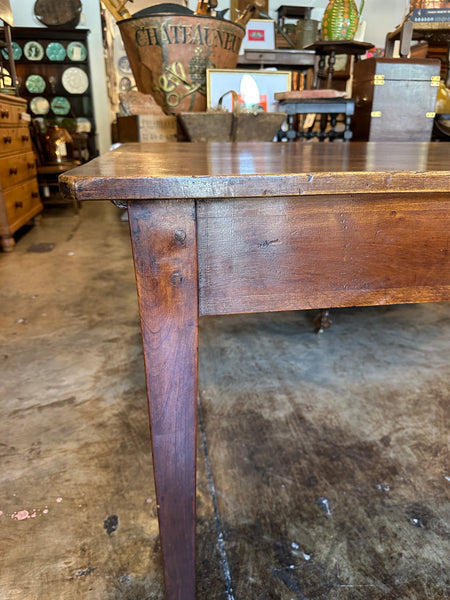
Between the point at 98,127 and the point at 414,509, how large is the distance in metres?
6.47

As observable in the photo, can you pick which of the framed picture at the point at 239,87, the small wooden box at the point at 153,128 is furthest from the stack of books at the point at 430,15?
the small wooden box at the point at 153,128

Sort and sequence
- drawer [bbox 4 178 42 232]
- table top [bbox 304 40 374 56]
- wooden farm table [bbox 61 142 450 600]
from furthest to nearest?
1. drawer [bbox 4 178 42 232]
2. table top [bbox 304 40 374 56]
3. wooden farm table [bbox 61 142 450 600]

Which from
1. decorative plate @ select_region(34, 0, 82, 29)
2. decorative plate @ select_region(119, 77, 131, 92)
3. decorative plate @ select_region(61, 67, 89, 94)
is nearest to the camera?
decorative plate @ select_region(34, 0, 82, 29)

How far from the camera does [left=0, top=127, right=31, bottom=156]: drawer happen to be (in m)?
2.83

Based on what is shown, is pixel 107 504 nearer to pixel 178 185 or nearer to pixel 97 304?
pixel 178 185

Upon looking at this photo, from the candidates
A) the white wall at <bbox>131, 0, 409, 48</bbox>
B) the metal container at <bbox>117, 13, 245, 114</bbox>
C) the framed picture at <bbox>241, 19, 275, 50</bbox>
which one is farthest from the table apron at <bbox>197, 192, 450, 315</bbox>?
the white wall at <bbox>131, 0, 409, 48</bbox>

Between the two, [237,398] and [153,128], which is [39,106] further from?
[237,398]

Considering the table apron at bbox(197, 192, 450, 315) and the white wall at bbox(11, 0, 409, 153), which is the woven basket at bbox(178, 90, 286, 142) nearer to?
the table apron at bbox(197, 192, 450, 315)

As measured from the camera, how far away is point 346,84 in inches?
237

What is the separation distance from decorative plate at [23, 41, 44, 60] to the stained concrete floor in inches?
206

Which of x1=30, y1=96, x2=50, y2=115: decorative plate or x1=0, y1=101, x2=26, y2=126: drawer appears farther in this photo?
x1=30, y1=96, x2=50, y2=115: decorative plate

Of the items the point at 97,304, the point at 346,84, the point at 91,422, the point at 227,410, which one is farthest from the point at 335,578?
the point at 346,84

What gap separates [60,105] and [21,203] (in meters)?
3.47

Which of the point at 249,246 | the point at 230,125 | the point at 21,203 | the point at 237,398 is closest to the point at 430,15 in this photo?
the point at 230,125
